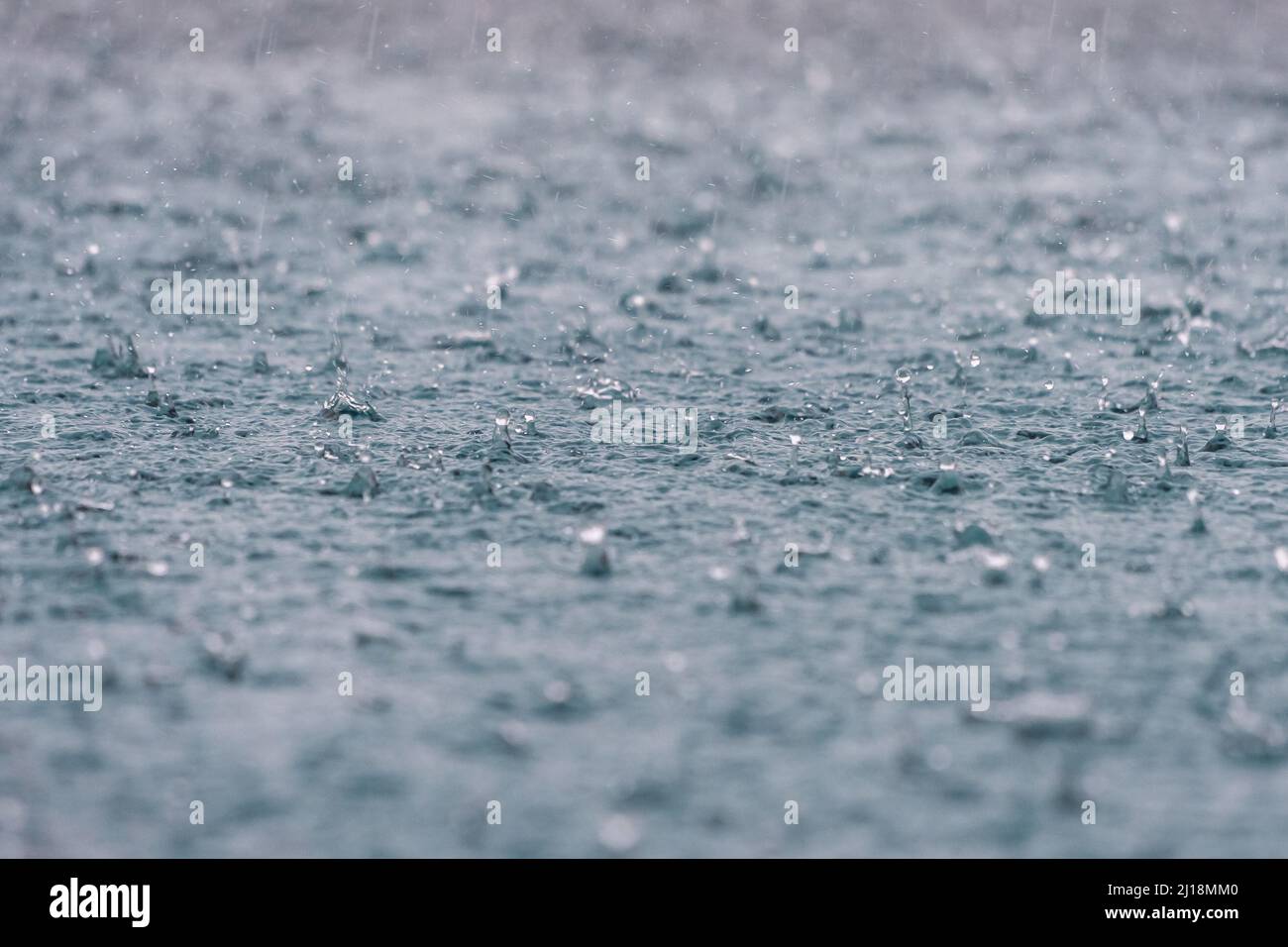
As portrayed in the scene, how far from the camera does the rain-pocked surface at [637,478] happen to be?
5500mm

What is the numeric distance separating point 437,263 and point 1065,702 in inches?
299

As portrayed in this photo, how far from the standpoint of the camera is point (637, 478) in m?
8.27

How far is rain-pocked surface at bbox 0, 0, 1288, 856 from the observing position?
5500 mm

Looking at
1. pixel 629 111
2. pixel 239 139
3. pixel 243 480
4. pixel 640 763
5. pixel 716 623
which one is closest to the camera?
pixel 640 763

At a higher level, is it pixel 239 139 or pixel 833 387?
pixel 239 139

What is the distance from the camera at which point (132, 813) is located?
532 centimetres
